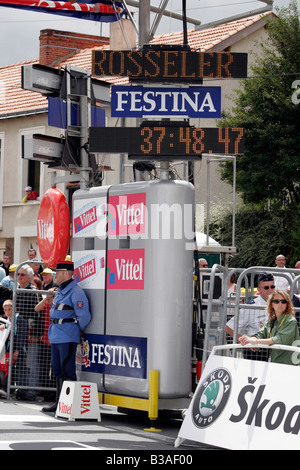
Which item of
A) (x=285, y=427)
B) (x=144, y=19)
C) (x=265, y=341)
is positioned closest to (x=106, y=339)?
(x=265, y=341)

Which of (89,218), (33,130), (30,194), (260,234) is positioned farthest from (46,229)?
(33,130)

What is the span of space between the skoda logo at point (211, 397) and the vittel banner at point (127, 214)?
8.93 feet

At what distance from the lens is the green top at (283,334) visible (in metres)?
9.20

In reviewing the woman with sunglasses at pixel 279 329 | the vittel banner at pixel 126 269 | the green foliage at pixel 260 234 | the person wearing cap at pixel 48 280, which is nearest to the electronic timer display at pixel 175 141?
the vittel banner at pixel 126 269

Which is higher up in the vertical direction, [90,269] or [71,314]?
[90,269]

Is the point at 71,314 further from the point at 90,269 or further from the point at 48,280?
the point at 48,280

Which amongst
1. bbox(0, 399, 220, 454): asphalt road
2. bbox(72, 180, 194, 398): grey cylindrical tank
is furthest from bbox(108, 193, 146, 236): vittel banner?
bbox(0, 399, 220, 454): asphalt road

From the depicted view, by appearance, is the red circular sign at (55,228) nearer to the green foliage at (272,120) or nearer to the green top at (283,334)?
the green top at (283,334)

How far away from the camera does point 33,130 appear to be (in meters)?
32.0

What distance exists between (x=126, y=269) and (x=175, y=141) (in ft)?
5.53

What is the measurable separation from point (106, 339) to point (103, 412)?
54.4 inches

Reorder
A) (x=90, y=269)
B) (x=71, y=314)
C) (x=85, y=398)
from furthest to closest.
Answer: (x=90, y=269) < (x=71, y=314) < (x=85, y=398)

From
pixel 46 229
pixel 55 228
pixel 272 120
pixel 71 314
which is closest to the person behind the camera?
pixel 71 314
